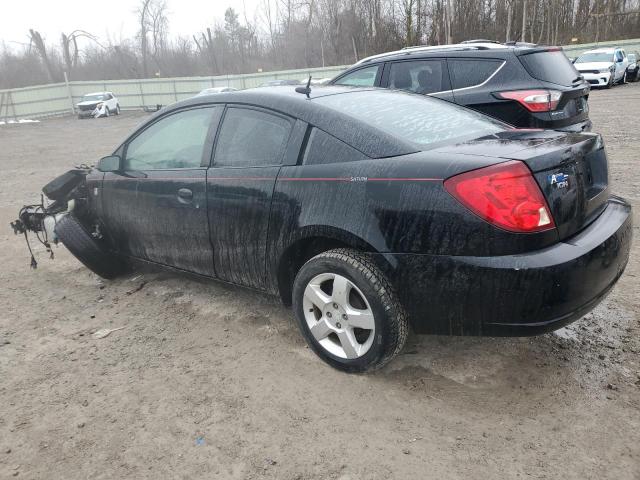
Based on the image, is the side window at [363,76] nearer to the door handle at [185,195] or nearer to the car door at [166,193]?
the car door at [166,193]

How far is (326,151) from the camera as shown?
2848 millimetres

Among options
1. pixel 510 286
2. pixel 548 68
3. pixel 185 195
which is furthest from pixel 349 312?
pixel 548 68

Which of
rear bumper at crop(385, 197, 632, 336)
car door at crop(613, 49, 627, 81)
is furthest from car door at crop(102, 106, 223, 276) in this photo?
car door at crop(613, 49, 627, 81)

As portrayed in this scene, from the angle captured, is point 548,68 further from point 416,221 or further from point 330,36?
point 330,36

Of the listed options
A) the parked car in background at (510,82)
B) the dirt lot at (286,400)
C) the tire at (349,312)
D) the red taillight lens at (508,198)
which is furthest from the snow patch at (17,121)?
the red taillight lens at (508,198)

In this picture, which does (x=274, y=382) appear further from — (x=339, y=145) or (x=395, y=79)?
(x=395, y=79)

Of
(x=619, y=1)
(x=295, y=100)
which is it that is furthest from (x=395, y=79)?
(x=619, y=1)

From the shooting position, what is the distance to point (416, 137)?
112 inches

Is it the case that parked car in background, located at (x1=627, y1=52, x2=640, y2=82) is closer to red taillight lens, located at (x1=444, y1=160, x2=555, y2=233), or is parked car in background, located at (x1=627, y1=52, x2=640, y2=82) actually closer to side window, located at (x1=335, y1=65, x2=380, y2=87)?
side window, located at (x1=335, y1=65, x2=380, y2=87)

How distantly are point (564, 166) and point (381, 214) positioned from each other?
2.82ft

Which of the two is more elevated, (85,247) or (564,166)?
(564,166)

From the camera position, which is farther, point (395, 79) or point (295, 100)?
point (395, 79)

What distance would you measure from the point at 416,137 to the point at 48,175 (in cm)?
1003

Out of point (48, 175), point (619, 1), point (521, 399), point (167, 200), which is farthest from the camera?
point (619, 1)
